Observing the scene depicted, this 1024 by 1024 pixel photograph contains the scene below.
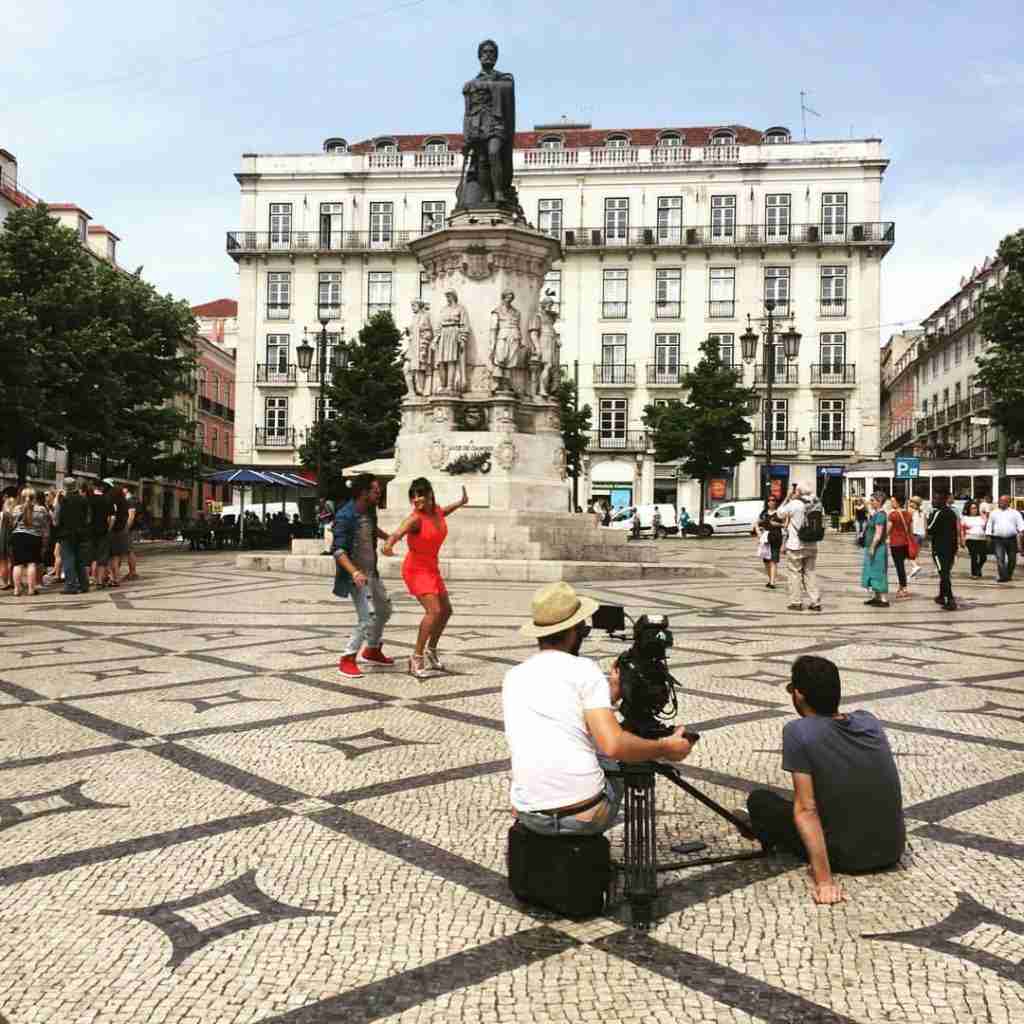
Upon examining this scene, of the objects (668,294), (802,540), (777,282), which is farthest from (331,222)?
(802,540)

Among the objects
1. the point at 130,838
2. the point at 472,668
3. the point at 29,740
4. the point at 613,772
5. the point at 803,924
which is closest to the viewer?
the point at 803,924

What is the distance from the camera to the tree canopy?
25438 mm

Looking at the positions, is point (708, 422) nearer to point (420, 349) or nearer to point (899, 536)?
point (420, 349)

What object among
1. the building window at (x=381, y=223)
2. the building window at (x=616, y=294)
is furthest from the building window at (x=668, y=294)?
the building window at (x=381, y=223)

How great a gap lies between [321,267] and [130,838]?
5599 centimetres

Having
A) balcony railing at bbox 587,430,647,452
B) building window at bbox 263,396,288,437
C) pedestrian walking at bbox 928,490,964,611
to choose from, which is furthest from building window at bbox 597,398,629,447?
pedestrian walking at bbox 928,490,964,611

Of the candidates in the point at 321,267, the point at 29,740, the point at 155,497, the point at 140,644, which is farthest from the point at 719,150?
the point at 29,740

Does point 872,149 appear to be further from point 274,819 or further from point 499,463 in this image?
point 274,819

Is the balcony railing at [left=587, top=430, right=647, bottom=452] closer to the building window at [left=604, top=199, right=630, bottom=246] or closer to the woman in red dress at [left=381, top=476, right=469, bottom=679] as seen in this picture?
the building window at [left=604, top=199, right=630, bottom=246]

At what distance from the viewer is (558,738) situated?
3.54 m

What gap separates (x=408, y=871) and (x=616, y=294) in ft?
178

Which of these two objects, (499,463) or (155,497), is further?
(155,497)

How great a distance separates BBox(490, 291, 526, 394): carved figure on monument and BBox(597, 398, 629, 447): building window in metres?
36.6

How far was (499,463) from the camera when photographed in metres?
19.6
